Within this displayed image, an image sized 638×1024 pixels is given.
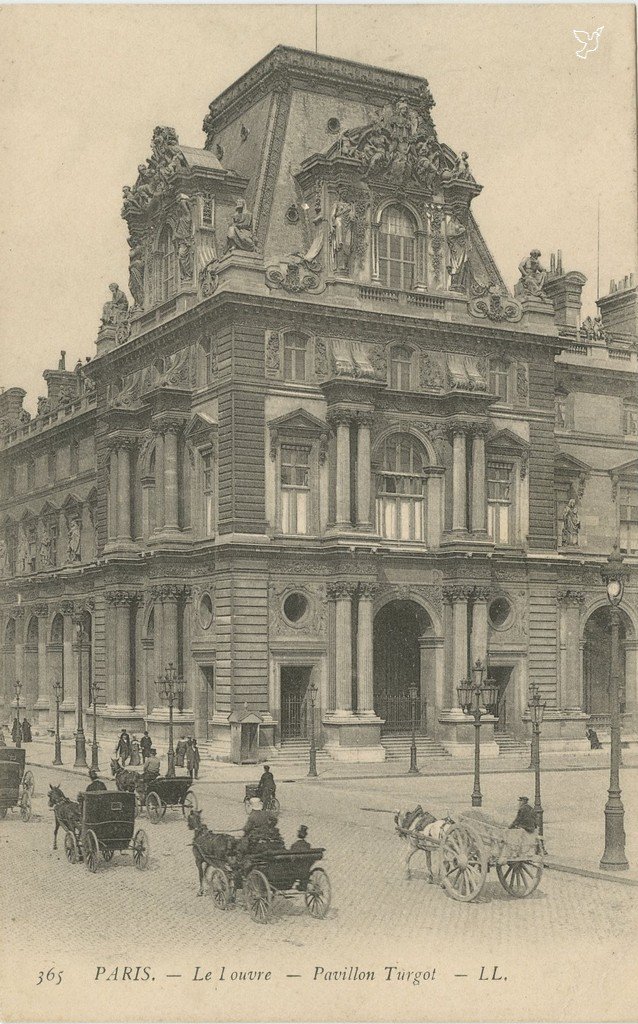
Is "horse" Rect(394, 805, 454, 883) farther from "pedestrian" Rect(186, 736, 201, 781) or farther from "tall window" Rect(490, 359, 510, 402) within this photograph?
"tall window" Rect(490, 359, 510, 402)

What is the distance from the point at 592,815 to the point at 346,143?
26296mm

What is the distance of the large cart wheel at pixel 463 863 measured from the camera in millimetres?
20812

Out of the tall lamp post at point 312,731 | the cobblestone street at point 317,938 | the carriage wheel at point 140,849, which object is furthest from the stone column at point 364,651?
the carriage wheel at point 140,849

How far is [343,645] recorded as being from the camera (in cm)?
4722

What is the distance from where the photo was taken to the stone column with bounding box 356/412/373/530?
1874 inches

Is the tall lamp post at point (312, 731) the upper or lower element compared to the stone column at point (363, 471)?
lower

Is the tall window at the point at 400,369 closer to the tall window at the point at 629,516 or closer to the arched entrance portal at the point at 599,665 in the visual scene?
the tall window at the point at 629,516

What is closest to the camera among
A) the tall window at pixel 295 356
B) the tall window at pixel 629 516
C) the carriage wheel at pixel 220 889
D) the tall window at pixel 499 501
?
the carriage wheel at pixel 220 889

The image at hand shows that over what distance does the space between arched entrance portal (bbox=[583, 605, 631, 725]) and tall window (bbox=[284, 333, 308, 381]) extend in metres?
16.5

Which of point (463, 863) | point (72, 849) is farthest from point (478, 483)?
point (463, 863)

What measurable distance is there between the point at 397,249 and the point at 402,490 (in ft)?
29.0

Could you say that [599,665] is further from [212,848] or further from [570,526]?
[212,848]

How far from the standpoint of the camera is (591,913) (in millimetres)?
20688

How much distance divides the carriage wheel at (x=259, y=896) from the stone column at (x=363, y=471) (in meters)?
28.3
